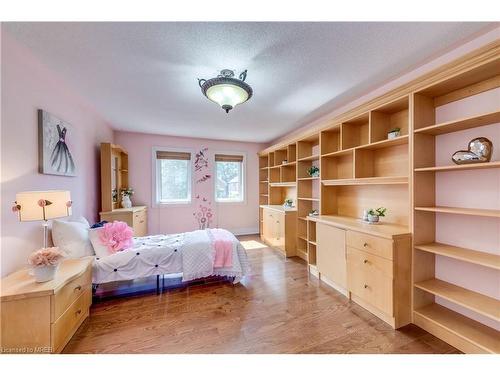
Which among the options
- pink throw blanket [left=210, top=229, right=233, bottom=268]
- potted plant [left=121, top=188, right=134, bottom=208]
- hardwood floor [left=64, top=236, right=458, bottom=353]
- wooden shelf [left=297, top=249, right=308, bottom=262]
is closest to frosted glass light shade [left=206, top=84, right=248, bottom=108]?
pink throw blanket [left=210, top=229, right=233, bottom=268]

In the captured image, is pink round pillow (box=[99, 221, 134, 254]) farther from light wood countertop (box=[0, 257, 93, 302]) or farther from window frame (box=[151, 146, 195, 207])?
window frame (box=[151, 146, 195, 207])

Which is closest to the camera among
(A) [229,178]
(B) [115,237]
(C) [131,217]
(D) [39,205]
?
(D) [39,205]

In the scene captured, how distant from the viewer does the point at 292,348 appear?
1.54 metres

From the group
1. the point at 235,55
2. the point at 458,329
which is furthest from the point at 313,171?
the point at 458,329

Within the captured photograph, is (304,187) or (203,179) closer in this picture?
(304,187)

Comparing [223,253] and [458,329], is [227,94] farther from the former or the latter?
[458,329]

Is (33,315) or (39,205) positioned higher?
(39,205)

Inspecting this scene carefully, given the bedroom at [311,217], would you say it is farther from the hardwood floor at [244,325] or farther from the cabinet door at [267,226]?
the cabinet door at [267,226]

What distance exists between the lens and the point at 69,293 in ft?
5.24

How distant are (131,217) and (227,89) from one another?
2.82 metres
